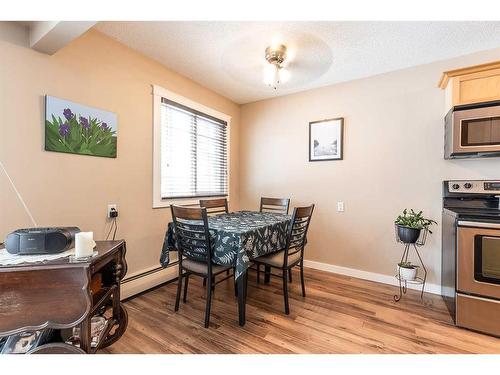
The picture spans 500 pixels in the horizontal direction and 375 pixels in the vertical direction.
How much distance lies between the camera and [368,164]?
2752 millimetres

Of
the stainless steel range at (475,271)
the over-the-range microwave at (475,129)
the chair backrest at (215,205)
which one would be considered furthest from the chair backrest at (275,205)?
the over-the-range microwave at (475,129)

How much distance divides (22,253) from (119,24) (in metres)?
1.84

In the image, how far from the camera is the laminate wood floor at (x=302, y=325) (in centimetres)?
158

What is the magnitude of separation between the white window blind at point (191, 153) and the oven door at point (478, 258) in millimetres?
2688

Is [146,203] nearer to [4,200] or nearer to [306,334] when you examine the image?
[4,200]

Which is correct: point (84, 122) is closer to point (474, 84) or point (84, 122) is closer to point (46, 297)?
point (46, 297)

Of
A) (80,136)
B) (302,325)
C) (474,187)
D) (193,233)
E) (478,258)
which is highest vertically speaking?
(80,136)

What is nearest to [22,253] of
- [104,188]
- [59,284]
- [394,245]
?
[59,284]

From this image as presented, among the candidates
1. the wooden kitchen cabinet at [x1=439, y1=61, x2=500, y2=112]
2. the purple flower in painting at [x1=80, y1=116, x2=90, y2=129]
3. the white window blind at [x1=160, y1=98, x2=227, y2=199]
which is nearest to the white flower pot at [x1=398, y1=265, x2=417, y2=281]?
the wooden kitchen cabinet at [x1=439, y1=61, x2=500, y2=112]

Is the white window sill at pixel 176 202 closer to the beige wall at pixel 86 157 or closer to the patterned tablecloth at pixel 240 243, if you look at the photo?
the beige wall at pixel 86 157

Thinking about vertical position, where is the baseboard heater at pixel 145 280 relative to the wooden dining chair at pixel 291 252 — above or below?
below

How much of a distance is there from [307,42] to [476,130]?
1.63 meters

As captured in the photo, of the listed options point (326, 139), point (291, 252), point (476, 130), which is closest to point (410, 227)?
point (476, 130)

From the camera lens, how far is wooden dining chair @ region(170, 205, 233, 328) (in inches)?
69.9
